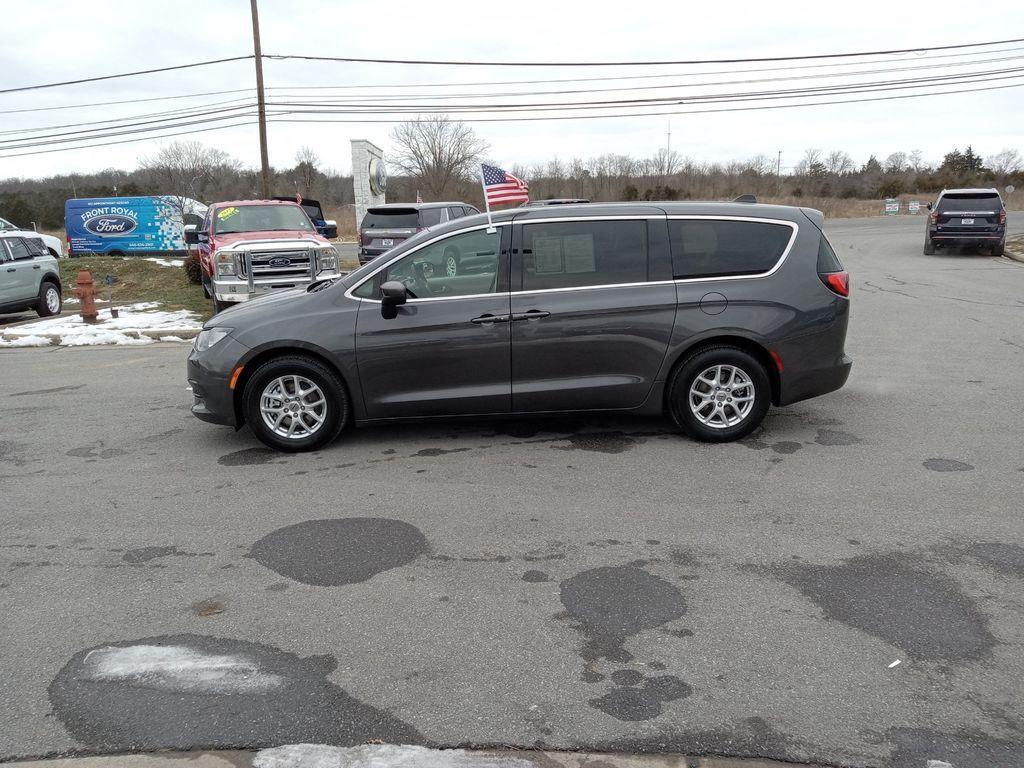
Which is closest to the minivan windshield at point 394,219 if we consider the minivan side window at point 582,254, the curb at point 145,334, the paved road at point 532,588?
the curb at point 145,334

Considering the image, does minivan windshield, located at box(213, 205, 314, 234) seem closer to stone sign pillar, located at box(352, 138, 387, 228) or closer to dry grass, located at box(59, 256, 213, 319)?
dry grass, located at box(59, 256, 213, 319)

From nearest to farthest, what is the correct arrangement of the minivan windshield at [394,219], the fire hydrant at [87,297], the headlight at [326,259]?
1. the headlight at [326,259]
2. the fire hydrant at [87,297]
3. the minivan windshield at [394,219]

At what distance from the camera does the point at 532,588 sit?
3.84 m

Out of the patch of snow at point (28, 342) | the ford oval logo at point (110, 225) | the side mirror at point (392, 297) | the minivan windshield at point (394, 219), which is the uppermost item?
the ford oval logo at point (110, 225)

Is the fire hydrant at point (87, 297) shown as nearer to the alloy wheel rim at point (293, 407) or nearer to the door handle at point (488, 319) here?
the alloy wheel rim at point (293, 407)

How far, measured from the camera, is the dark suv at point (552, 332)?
19.3ft

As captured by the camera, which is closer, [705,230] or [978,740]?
[978,740]

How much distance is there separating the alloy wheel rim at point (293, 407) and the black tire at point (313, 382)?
0.03 m

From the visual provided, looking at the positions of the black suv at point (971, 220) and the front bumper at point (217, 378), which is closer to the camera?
the front bumper at point (217, 378)

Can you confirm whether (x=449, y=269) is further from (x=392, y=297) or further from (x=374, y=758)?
(x=374, y=758)

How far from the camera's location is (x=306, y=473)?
5.59 metres

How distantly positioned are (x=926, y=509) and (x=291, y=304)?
4594 mm

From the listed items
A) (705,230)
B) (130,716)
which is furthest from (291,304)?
(130,716)

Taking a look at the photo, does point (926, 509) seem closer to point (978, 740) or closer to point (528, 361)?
point (978, 740)
